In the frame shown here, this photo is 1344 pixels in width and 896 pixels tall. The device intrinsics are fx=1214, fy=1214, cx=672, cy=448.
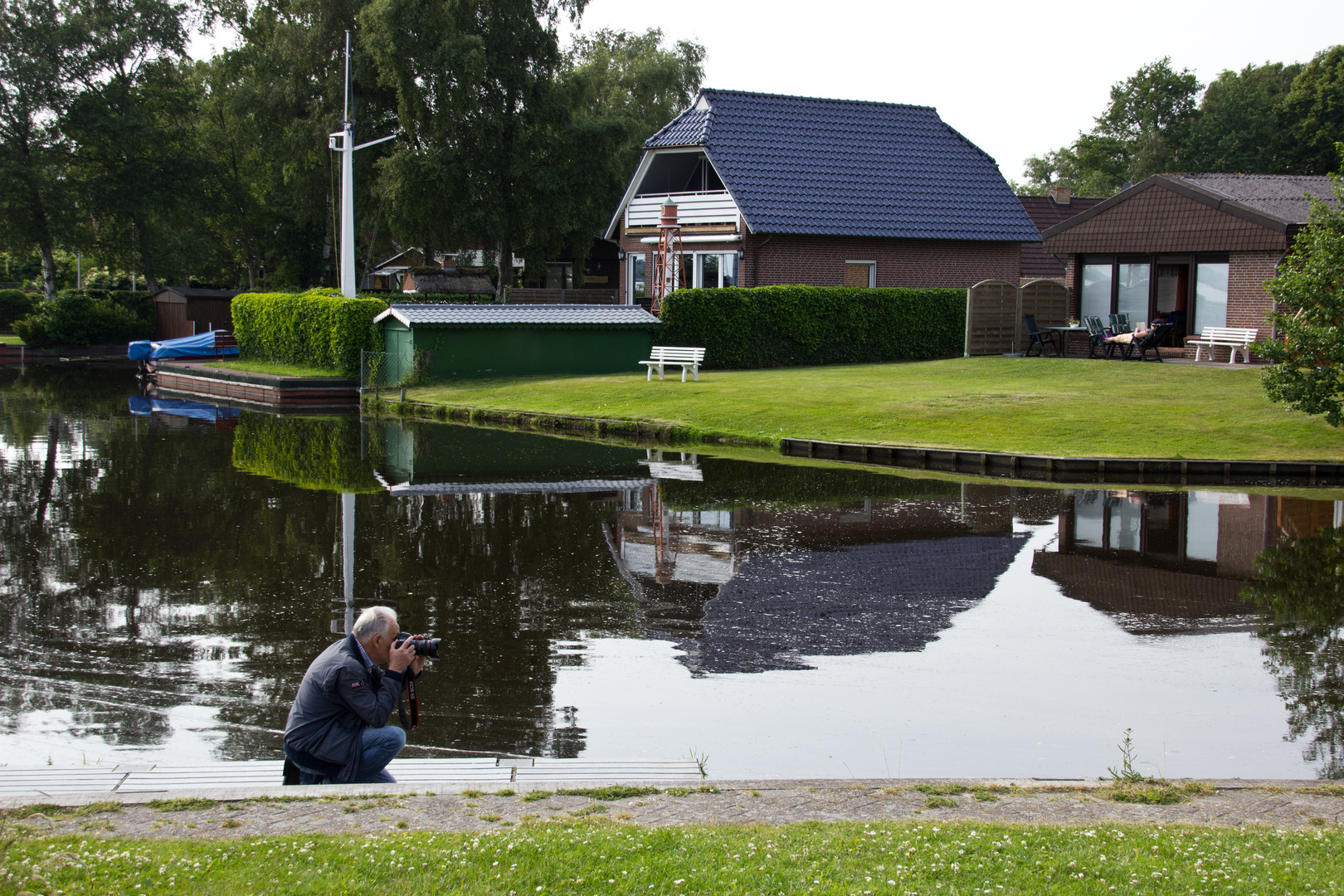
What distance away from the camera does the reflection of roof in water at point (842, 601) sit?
31.2ft

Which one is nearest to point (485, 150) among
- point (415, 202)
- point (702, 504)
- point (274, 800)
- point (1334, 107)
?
point (415, 202)

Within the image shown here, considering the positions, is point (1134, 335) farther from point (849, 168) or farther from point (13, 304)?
point (13, 304)

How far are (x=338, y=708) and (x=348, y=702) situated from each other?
0.40 ft

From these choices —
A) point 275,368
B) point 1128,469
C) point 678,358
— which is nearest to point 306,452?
point 678,358

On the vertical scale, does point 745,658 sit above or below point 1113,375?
below

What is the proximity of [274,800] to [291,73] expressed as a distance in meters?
45.7

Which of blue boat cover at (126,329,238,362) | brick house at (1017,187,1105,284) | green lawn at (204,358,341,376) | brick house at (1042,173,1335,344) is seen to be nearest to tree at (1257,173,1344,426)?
brick house at (1042,173,1335,344)

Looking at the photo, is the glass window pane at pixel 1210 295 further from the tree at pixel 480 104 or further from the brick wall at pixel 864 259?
the tree at pixel 480 104

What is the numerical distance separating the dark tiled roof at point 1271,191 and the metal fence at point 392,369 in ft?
61.7

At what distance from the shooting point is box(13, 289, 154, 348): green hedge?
5109cm

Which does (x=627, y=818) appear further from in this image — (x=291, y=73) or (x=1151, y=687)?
(x=291, y=73)

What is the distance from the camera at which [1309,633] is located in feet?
32.3

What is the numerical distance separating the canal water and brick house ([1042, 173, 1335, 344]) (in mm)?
11990

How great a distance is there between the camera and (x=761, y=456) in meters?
20.4
